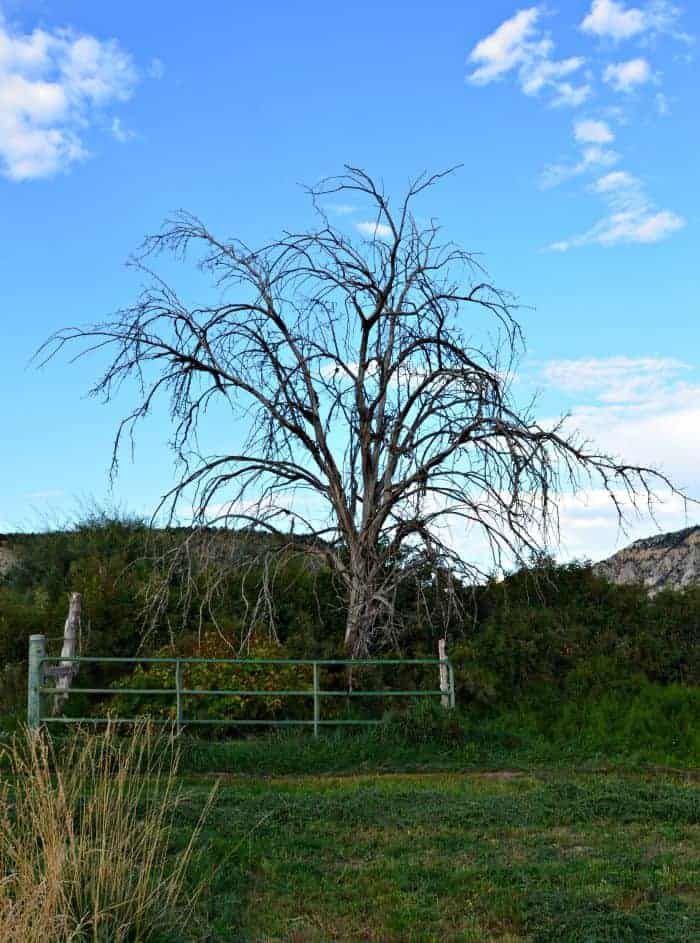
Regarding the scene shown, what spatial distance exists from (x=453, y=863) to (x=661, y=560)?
16.4 m

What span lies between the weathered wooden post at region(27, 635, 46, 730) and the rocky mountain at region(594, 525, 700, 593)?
1226 centimetres

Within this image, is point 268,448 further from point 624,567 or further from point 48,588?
point 624,567

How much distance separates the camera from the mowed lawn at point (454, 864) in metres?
6.31

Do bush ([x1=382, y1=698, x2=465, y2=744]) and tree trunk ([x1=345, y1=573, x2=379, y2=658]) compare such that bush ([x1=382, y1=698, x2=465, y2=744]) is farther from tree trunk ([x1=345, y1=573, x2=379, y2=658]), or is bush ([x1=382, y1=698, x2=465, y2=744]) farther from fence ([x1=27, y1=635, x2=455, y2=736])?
tree trunk ([x1=345, y1=573, x2=379, y2=658])

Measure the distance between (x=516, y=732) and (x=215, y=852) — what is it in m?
7.41

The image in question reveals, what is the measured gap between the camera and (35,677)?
562 inches

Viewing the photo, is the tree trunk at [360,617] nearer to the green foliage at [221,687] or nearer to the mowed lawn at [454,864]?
the green foliage at [221,687]

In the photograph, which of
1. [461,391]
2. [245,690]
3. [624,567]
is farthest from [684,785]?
[624,567]

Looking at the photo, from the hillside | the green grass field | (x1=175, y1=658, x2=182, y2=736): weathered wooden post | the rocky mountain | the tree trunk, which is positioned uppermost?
the hillside

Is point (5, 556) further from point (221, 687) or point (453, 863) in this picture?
point (453, 863)

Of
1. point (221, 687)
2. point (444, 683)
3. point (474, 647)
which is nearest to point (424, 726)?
point (444, 683)

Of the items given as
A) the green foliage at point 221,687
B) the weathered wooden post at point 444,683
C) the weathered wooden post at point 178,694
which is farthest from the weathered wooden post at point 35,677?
the weathered wooden post at point 444,683

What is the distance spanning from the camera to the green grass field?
6305mm

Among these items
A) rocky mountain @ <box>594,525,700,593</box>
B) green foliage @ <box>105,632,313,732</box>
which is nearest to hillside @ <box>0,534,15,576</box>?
green foliage @ <box>105,632,313,732</box>
